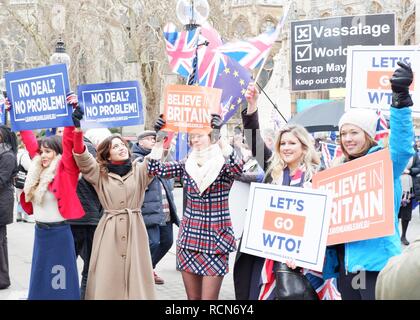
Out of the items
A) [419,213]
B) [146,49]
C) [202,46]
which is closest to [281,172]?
[202,46]

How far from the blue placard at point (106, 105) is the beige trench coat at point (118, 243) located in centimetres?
99

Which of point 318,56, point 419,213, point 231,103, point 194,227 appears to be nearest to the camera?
point 194,227

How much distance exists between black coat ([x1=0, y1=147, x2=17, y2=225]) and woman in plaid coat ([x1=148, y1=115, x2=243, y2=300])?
286 centimetres

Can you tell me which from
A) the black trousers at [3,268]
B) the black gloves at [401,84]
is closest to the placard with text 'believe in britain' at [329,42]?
the black gloves at [401,84]

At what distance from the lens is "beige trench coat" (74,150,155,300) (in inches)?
202

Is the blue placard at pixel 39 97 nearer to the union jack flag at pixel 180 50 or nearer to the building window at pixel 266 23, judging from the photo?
the union jack flag at pixel 180 50

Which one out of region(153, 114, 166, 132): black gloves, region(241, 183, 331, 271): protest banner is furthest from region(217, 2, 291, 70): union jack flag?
region(241, 183, 331, 271): protest banner

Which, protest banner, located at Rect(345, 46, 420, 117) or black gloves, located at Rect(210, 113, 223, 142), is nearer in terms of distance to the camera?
protest banner, located at Rect(345, 46, 420, 117)

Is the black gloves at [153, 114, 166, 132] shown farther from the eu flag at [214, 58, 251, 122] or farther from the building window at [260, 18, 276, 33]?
the building window at [260, 18, 276, 33]

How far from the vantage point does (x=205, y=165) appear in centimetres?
494

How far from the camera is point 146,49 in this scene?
24.1m

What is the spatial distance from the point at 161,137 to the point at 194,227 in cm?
88

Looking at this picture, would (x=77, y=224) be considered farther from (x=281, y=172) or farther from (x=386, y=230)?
(x=386, y=230)

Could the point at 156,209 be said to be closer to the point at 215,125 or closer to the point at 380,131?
the point at 215,125
